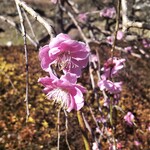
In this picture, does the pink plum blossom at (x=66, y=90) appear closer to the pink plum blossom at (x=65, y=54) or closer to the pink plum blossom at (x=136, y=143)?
the pink plum blossom at (x=65, y=54)

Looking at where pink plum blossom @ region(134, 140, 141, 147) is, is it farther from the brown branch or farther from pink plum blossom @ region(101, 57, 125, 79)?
the brown branch

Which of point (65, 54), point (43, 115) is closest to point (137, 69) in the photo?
point (43, 115)

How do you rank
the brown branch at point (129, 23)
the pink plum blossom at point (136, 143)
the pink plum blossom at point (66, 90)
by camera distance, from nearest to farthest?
the pink plum blossom at point (66, 90) < the brown branch at point (129, 23) < the pink plum blossom at point (136, 143)

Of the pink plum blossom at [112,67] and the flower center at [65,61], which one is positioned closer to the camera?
the flower center at [65,61]

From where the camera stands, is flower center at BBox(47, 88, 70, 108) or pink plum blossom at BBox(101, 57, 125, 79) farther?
pink plum blossom at BBox(101, 57, 125, 79)

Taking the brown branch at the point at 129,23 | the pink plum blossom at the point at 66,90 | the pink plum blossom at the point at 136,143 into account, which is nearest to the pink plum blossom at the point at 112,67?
the brown branch at the point at 129,23

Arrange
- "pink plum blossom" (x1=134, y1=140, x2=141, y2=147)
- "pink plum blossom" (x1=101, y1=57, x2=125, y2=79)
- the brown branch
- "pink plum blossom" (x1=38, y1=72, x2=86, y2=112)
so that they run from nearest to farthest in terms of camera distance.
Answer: "pink plum blossom" (x1=38, y1=72, x2=86, y2=112)
the brown branch
"pink plum blossom" (x1=101, y1=57, x2=125, y2=79)
"pink plum blossom" (x1=134, y1=140, x2=141, y2=147)

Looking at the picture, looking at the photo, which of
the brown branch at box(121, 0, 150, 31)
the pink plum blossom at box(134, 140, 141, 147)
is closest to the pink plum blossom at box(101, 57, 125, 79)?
the brown branch at box(121, 0, 150, 31)

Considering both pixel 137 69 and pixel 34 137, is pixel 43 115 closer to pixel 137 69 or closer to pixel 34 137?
pixel 34 137
